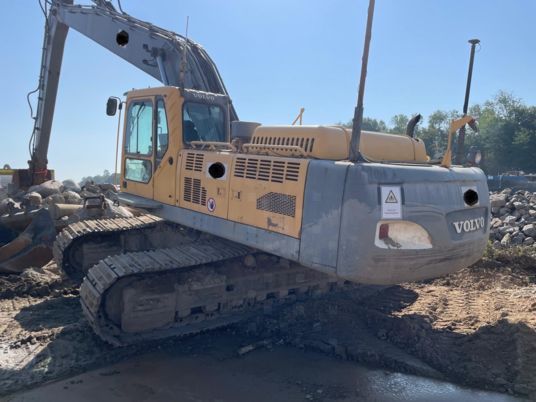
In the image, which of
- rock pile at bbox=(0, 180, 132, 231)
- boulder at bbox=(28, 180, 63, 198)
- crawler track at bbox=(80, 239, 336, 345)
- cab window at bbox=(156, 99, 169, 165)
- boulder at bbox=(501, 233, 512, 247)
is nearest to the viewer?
crawler track at bbox=(80, 239, 336, 345)

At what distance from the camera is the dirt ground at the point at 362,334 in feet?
14.2

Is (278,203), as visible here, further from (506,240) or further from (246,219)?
(506,240)

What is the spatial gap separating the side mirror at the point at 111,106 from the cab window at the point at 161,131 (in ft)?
2.84

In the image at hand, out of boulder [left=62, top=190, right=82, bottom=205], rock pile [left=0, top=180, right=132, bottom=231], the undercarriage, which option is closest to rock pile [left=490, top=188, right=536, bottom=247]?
the undercarriage

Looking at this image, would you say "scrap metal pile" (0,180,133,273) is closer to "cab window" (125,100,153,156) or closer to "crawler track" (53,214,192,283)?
"crawler track" (53,214,192,283)

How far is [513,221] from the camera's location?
11.1 m

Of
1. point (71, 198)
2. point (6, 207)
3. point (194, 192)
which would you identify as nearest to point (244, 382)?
point (194, 192)

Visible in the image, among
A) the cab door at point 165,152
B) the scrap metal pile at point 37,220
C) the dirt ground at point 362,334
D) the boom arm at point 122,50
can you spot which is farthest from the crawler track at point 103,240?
the boom arm at point 122,50

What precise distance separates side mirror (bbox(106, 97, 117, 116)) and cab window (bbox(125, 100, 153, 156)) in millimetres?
195

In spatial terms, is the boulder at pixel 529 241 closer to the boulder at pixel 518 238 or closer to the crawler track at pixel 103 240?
the boulder at pixel 518 238

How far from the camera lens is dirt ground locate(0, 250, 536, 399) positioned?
4.32 metres

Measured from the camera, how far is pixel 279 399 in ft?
13.0

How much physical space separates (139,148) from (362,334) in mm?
3409

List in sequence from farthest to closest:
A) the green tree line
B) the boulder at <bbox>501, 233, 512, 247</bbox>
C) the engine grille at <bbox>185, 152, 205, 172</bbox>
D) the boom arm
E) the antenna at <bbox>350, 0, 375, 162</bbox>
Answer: the green tree line, the boulder at <bbox>501, 233, 512, 247</bbox>, the boom arm, the engine grille at <bbox>185, 152, 205, 172</bbox>, the antenna at <bbox>350, 0, 375, 162</bbox>
